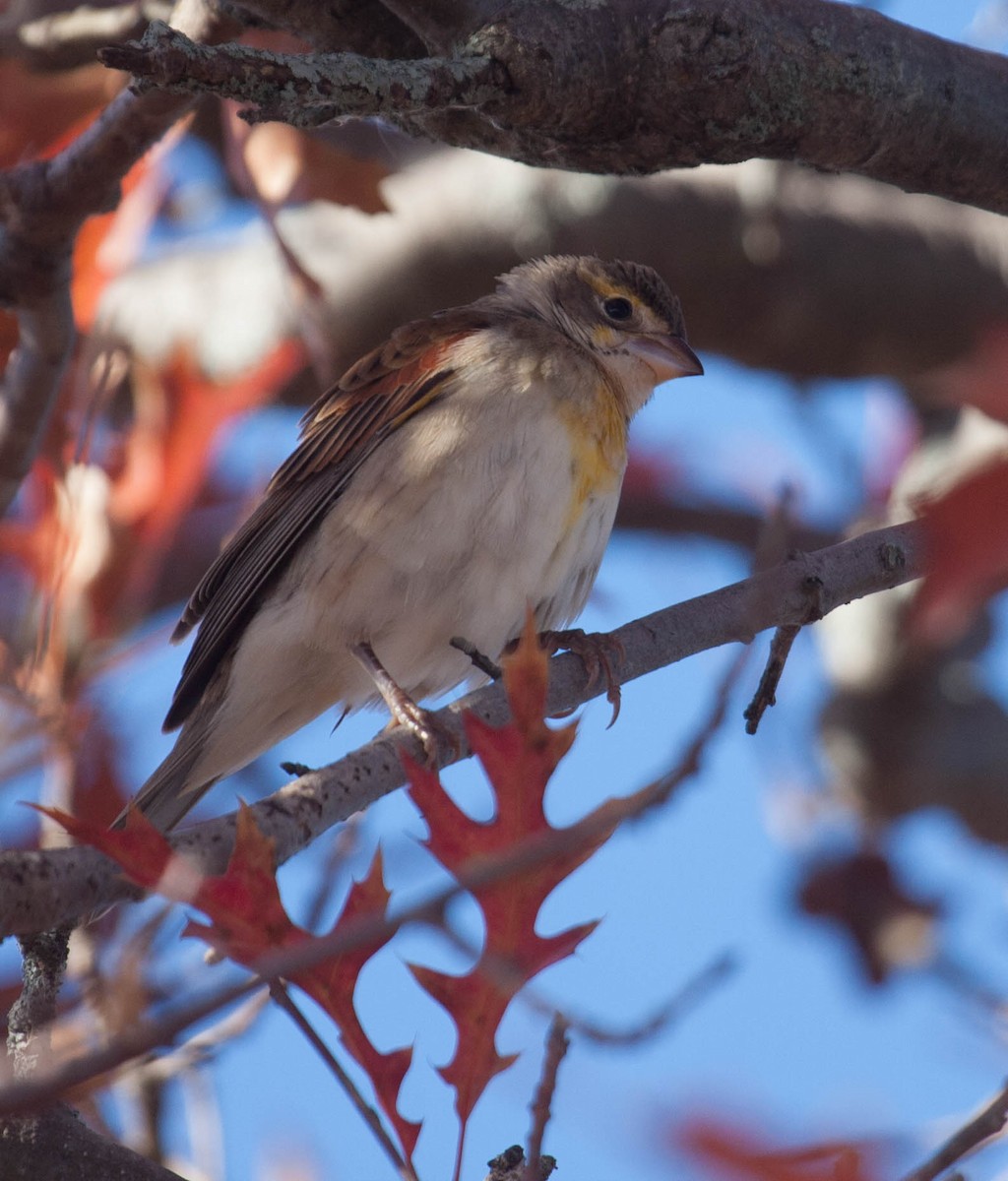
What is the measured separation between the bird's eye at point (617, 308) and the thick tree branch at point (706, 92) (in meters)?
1.82

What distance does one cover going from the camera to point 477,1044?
2.52m

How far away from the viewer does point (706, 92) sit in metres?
3.06

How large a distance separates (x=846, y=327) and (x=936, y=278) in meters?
0.54

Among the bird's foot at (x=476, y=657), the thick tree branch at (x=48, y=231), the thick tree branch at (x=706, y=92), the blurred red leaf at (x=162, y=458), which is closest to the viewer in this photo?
the thick tree branch at (x=706, y=92)

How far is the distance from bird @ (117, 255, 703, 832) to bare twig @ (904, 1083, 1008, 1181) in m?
2.29

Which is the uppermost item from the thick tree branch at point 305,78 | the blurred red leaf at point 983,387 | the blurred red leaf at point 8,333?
the blurred red leaf at point 8,333

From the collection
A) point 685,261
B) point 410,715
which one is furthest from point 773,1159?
point 685,261

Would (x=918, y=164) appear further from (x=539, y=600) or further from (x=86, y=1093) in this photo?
(x=86, y=1093)

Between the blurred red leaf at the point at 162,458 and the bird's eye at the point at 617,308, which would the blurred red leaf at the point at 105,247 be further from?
the bird's eye at the point at 617,308

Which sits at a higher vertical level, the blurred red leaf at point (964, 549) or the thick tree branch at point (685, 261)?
the thick tree branch at point (685, 261)

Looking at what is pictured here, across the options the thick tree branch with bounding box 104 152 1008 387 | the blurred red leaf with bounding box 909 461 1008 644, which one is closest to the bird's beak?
the thick tree branch with bounding box 104 152 1008 387

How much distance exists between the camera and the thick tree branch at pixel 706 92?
2857mm

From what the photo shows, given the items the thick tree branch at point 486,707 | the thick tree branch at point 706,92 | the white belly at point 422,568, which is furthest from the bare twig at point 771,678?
the white belly at point 422,568

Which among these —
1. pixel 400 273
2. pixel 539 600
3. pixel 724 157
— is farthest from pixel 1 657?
pixel 400 273
